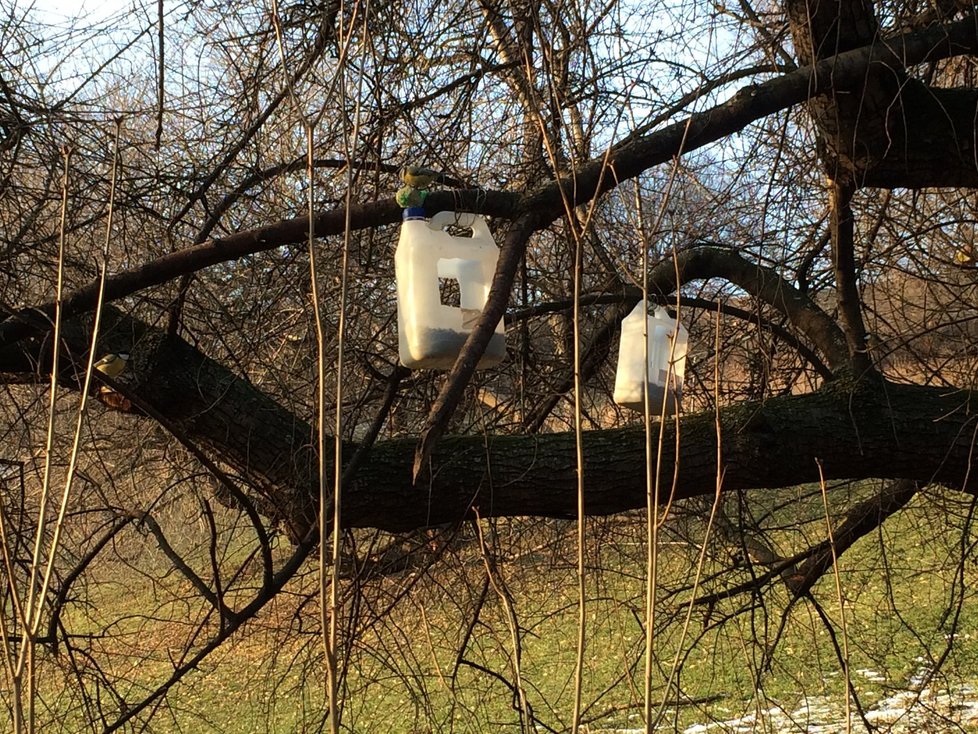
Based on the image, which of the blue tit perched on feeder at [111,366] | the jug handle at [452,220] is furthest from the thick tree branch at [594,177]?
the blue tit perched on feeder at [111,366]

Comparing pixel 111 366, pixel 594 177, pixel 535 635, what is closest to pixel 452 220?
pixel 594 177

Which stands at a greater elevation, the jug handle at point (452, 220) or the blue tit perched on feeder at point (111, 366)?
the jug handle at point (452, 220)

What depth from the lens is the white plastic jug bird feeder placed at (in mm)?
2340

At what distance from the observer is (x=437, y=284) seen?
237cm

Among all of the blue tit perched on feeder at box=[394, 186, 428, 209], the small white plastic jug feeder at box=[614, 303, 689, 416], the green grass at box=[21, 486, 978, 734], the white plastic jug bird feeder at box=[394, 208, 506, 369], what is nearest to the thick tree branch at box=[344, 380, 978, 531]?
the small white plastic jug feeder at box=[614, 303, 689, 416]

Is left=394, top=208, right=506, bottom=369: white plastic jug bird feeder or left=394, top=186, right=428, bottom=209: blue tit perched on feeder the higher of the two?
left=394, top=186, right=428, bottom=209: blue tit perched on feeder

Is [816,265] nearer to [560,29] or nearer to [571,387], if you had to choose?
[571,387]

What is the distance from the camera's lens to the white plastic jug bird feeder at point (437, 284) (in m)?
2.34

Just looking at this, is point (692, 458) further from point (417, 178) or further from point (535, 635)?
point (535, 635)

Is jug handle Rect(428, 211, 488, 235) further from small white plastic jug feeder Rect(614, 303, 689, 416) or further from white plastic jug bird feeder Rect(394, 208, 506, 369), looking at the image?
small white plastic jug feeder Rect(614, 303, 689, 416)

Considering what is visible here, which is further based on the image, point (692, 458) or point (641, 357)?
point (692, 458)

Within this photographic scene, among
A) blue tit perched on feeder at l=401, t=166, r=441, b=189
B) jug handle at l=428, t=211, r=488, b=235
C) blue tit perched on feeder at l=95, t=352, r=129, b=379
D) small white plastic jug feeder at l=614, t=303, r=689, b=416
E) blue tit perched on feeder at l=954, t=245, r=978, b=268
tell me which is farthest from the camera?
blue tit perched on feeder at l=954, t=245, r=978, b=268

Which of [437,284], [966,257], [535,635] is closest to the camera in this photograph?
[437,284]

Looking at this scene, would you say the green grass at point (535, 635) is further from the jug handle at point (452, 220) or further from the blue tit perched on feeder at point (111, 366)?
the jug handle at point (452, 220)
